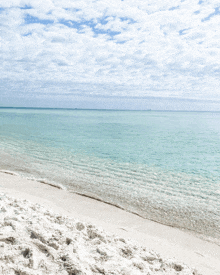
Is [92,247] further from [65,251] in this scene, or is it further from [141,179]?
[141,179]

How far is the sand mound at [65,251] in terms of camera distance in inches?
130

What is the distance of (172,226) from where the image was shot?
6676 mm

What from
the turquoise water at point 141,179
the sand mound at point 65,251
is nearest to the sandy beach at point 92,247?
the sand mound at point 65,251

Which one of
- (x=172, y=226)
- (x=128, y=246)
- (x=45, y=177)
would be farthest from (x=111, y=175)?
(x=128, y=246)

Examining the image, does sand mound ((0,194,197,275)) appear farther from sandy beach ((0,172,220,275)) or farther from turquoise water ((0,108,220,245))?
turquoise water ((0,108,220,245))

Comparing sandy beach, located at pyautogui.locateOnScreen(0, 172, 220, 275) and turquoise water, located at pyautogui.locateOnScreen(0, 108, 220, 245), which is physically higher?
sandy beach, located at pyautogui.locateOnScreen(0, 172, 220, 275)

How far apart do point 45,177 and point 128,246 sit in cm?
738

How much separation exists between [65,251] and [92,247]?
1.70 feet

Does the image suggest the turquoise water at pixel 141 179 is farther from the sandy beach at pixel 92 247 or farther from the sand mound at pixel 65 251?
the sand mound at pixel 65 251

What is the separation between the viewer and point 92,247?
158 inches

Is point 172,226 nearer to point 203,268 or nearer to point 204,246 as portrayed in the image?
point 204,246

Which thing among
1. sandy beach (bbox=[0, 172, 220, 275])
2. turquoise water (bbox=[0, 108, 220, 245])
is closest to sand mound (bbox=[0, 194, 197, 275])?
sandy beach (bbox=[0, 172, 220, 275])

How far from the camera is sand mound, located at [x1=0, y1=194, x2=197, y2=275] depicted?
130 inches

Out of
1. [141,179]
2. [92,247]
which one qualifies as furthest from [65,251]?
[141,179]
